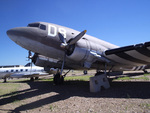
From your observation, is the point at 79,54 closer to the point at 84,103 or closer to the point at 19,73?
the point at 84,103

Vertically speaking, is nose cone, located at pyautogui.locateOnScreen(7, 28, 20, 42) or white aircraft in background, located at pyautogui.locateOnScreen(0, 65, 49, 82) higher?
nose cone, located at pyautogui.locateOnScreen(7, 28, 20, 42)

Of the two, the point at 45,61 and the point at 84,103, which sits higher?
the point at 45,61

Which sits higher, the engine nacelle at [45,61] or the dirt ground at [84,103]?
the engine nacelle at [45,61]

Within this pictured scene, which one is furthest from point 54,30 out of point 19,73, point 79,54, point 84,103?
point 19,73

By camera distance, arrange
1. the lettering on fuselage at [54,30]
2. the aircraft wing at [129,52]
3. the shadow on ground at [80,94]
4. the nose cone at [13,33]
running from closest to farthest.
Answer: the shadow on ground at [80,94], the nose cone at [13,33], the aircraft wing at [129,52], the lettering on fuselage at [54,30]

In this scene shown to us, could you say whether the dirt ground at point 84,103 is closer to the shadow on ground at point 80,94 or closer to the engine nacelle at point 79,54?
the shadow on ground at point 80,94

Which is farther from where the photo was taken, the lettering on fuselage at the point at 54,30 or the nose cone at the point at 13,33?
the lettering on fuselage at the point at 54,30

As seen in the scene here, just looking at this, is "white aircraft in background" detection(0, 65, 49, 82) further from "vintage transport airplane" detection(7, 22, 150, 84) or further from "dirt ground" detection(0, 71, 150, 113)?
"dirt ground" detection(0, 71, 150, 113)

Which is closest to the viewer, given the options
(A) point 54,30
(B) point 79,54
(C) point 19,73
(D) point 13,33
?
(D) point 13,33

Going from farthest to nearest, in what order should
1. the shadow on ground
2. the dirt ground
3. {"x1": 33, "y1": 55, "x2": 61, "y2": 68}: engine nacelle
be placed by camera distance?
{"x1": 33, "y1": 55, "x2": 61, "y2": 68}: engine nacelle, the shadow on ground, the dirt ground

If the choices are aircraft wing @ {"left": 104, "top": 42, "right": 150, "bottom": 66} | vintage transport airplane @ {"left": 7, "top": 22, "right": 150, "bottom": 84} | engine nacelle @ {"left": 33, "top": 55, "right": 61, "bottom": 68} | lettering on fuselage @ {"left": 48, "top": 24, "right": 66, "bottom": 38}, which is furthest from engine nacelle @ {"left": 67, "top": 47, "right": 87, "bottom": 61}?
engine nacelle @ {"left": 33, "top": 55, "right": 61, "bottom": 68}

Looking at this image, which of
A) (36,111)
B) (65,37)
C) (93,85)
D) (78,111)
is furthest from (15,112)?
(65,37)

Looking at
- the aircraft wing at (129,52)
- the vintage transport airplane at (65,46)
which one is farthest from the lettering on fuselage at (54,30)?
the aircraft wing at (129,52)

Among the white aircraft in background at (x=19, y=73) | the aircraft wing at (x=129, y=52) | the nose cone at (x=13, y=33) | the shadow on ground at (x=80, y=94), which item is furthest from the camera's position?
the white aircraft in background at (x=19, y=73)
